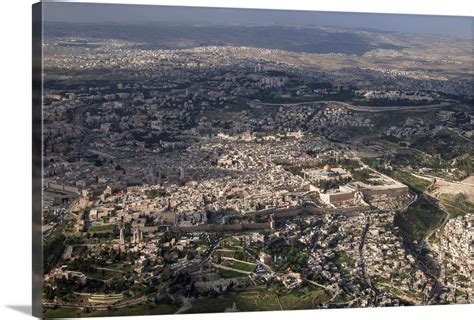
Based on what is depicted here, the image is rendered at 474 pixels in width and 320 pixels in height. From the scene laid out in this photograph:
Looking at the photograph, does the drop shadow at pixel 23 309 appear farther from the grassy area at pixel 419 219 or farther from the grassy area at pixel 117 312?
the grassy area at pixel 419 219

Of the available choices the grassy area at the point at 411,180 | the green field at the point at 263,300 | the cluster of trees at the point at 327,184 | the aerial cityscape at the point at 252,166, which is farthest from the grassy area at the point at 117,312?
the grassy area at the point at 411,180

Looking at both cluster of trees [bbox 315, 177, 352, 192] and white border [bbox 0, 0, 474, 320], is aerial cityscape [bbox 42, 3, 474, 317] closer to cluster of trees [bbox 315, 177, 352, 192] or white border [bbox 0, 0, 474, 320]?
cluster of trees [bbox 315, 177, 352, 192]

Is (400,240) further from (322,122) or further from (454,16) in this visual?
(454,16)

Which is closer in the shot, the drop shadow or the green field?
the drop shadow

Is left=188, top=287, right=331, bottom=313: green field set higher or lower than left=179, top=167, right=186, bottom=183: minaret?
lower

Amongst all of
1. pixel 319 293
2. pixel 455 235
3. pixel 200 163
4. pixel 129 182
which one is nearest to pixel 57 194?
pixel 129 182

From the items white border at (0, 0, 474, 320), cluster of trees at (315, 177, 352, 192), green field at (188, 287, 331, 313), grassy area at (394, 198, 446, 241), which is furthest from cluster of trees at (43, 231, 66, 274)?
grassy area at (394, 198, 446, 241)

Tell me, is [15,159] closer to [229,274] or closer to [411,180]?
[229,274]
